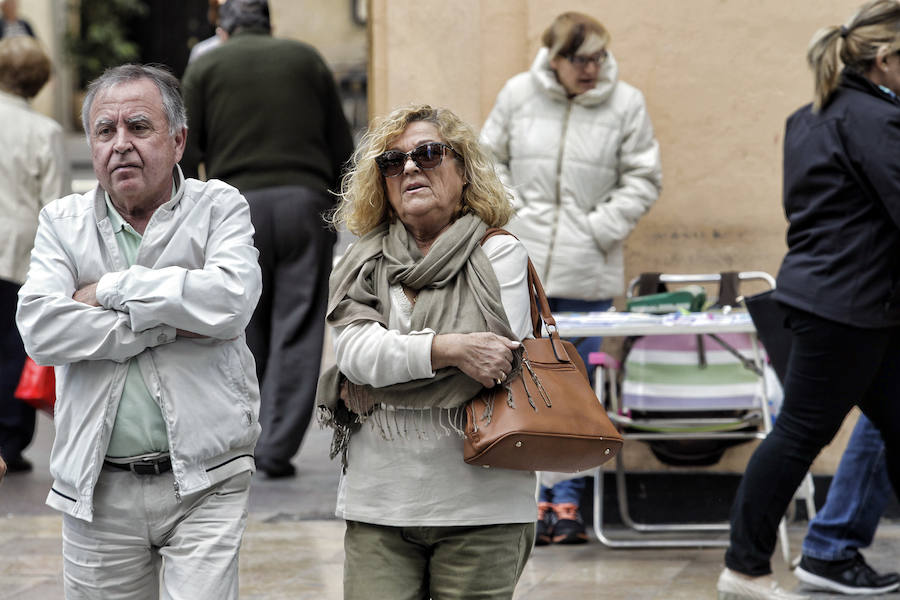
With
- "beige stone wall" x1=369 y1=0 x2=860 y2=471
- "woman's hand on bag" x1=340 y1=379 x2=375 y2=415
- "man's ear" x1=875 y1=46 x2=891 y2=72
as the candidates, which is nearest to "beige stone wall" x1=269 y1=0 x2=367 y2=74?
"beige stone wall" x1=369 y1=0 x2=860 y2=471

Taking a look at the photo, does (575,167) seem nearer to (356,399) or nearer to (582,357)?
(582,357)

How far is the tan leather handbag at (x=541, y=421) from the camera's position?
10.5 ft

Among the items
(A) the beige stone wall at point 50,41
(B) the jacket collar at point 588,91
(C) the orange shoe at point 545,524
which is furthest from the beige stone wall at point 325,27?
(C) the orange shoe at point 545,524

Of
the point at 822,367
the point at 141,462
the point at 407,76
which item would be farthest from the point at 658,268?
the point at 141,462

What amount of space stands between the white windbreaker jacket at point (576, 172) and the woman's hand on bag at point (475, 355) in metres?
3.00

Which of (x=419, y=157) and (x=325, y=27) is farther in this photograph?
(x=325, y=27)

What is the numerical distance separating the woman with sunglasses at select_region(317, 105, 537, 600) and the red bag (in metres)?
3.62

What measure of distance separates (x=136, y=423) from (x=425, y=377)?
69 centimetres

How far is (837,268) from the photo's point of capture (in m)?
4.66

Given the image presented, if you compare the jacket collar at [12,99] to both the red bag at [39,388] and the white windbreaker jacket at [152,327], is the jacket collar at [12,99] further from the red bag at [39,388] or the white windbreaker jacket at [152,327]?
the white windbreaker jacket at [152,327]

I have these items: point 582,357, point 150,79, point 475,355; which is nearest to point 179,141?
point 150,79

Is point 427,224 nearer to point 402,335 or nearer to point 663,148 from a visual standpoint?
point 402,335

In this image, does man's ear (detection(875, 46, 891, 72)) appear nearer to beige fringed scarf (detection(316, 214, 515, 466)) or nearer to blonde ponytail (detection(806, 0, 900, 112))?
blonde ponytail (detection(806, 0, 900, 112))

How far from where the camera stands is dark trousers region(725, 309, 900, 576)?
465 centimetres
